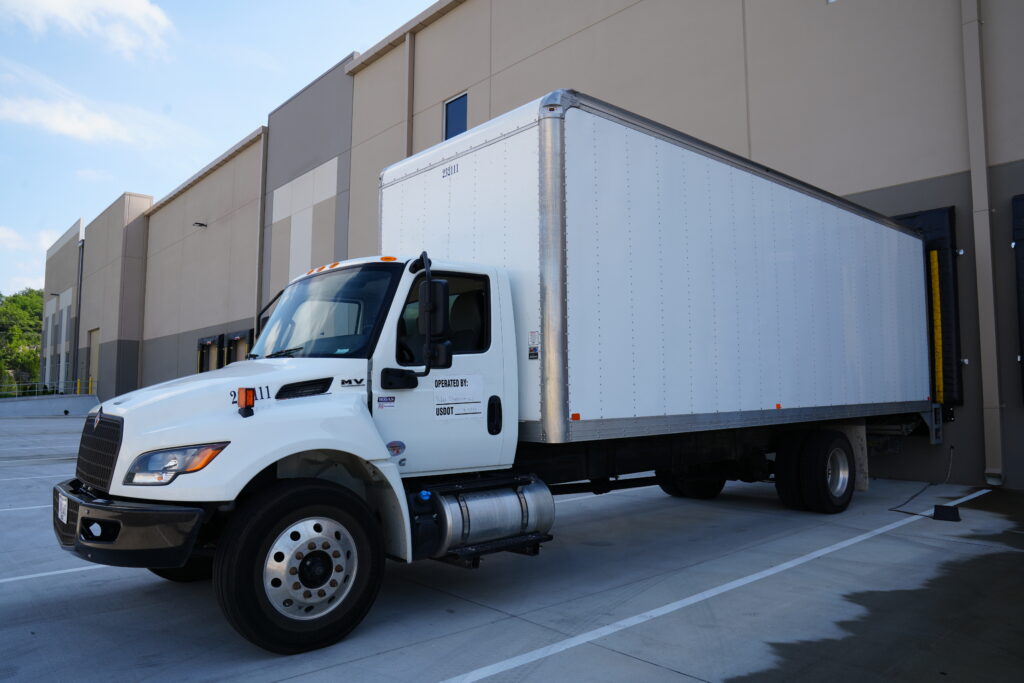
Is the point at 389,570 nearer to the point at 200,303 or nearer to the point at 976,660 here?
the point at 976,660

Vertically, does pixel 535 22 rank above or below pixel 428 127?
above

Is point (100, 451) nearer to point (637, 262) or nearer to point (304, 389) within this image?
point (304, 389)

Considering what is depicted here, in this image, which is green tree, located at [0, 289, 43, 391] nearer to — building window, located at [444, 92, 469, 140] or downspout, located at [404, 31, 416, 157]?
downspout, located at [404, 31, 416, 157]

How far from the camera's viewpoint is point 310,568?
4.33 metres

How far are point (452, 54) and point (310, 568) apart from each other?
19199 mm

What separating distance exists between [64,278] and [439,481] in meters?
70.9

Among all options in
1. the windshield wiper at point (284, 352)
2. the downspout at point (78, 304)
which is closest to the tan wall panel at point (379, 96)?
the windshield wiper at point (284, 352)

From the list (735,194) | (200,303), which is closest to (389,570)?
(735,194)

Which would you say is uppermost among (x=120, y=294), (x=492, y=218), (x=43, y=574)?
(x=120, y=294)

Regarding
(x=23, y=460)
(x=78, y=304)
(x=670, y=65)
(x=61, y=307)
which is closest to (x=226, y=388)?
(x=670, y=65)

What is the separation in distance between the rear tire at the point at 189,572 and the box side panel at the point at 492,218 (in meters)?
2.99

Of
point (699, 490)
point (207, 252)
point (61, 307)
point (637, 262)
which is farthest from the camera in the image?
point (61, 307)

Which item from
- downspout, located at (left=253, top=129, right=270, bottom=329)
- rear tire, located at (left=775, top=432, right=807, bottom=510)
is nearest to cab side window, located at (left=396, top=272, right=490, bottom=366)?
rear tire, located at (left=775, top=432, right=807, bottom=510)

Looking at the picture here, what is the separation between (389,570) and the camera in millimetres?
6527
